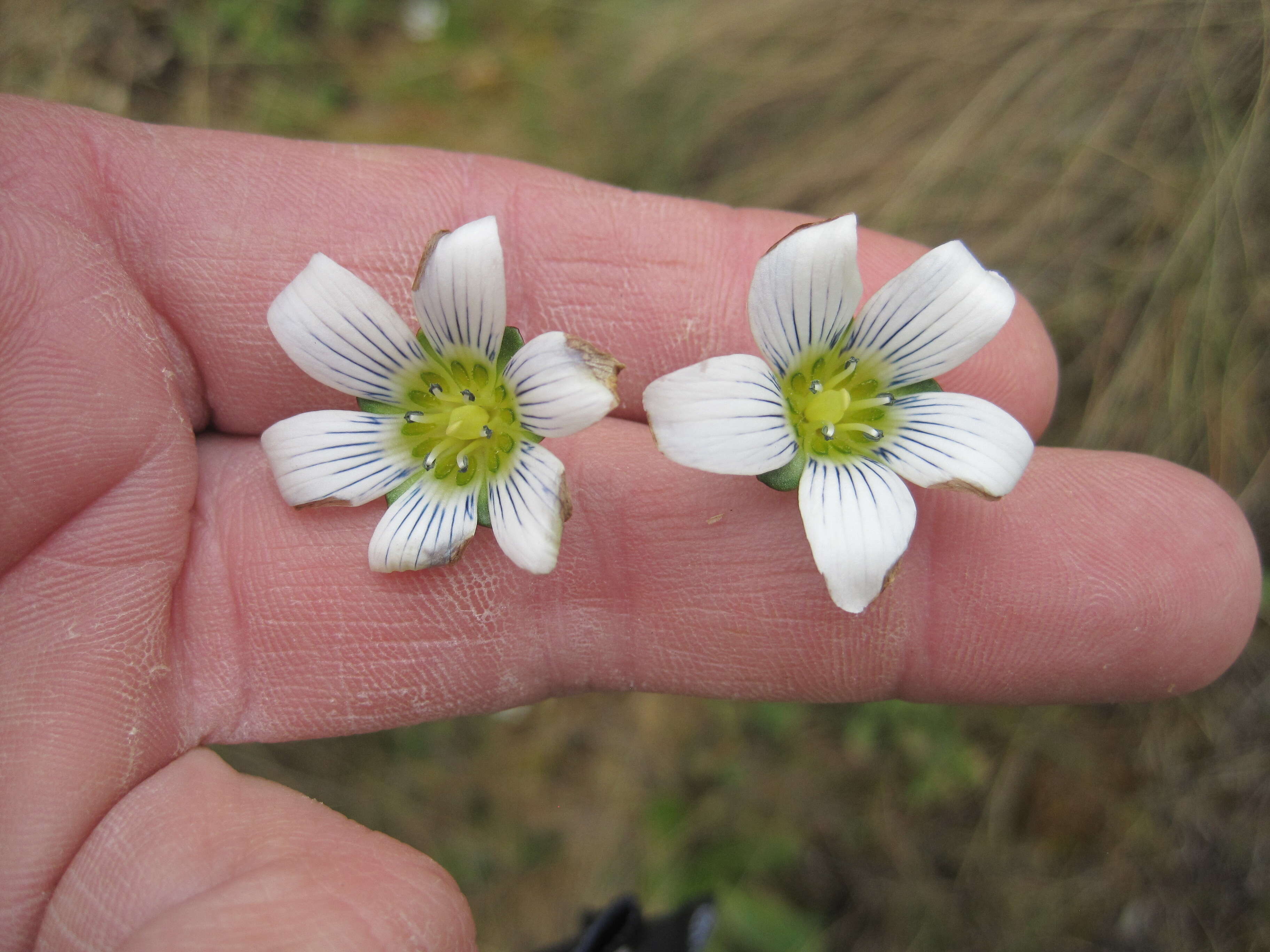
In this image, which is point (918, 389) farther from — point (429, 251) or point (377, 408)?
point (377, 408)

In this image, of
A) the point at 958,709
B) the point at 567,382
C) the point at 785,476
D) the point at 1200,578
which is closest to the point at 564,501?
the point at 567,382

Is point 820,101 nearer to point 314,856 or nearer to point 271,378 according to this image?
point 271,378

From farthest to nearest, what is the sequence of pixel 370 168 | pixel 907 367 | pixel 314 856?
pixel 370 168 → pixel 907 367 → pixel 314 856

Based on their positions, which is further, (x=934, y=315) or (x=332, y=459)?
(x=332, y=459)

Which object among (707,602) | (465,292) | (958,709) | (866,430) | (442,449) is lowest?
(958,709)

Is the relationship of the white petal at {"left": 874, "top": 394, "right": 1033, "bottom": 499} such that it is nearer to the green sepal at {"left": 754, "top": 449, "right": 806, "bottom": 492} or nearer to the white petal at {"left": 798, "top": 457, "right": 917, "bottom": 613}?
the white petal at {"left": 798, "top": 457, "right": 917, "bottom": 613}

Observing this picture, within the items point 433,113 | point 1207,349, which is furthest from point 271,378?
point 1207,349

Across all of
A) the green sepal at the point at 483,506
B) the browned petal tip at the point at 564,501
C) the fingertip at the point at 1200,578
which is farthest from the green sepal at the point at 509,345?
the fingertip at the point at 1200,578

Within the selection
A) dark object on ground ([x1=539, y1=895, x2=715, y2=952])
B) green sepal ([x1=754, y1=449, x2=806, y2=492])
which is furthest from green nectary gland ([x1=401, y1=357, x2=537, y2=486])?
dark object on ground ([x1=539, y1=895, x2=715, y2=952])
